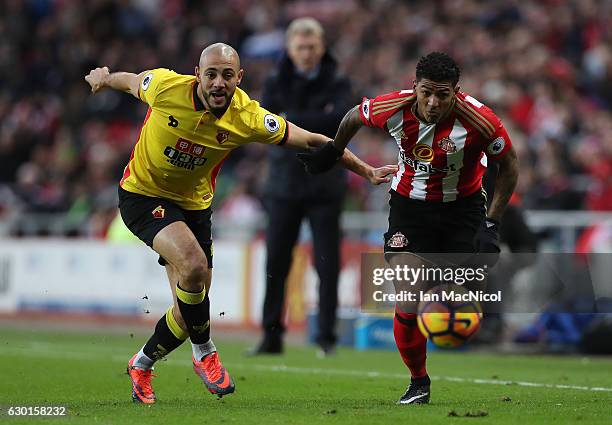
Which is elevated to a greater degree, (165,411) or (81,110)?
(81,110)

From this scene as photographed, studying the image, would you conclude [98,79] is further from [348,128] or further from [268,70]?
[268,70]

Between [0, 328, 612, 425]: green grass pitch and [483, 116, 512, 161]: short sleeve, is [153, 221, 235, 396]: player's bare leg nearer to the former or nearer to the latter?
[0, 328, 612, 425]: green grass pitch

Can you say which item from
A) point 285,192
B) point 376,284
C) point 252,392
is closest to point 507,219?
point 376,284

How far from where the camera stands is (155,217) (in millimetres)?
8016

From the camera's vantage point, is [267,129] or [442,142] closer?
[442,142]

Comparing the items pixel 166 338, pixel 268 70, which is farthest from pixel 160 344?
pixel 268 70

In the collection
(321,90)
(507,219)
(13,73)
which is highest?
(13,73)

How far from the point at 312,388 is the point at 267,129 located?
6.83 ft

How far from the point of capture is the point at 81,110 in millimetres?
23844

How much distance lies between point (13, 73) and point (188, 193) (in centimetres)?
1831

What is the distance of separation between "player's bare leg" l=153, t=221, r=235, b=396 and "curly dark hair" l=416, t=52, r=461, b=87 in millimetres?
1814

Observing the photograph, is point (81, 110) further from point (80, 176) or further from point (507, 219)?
point (507, 219)

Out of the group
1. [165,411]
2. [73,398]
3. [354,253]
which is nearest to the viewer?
[165,411]

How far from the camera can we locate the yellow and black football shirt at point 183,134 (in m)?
7.96
